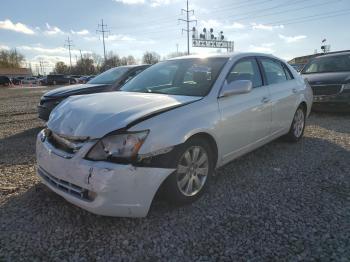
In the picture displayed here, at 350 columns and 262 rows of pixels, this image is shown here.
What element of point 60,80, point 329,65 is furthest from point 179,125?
point 60,80

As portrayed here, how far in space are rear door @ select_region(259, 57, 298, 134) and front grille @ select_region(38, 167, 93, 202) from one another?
9.74ft

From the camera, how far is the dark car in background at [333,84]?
25.9ft

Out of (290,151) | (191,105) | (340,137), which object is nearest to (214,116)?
(191,105)

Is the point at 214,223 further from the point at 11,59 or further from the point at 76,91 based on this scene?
the point at 11,59

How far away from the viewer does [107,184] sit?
101 inches

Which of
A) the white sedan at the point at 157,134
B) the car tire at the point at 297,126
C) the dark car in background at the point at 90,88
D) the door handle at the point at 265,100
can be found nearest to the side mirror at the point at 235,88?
the white sedan at the point at 157,134

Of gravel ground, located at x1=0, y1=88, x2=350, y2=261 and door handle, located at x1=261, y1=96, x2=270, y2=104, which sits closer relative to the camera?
gravel ground, located at x1=0, y1=88, x2=350, y2=261

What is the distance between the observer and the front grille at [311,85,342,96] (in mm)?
7969

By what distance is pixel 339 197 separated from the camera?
3.44 metres

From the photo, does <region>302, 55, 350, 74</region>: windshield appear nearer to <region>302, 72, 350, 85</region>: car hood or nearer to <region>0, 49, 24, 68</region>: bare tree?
<region>302, 72, 350, 85</region>: car hood

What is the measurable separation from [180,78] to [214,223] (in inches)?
76.2

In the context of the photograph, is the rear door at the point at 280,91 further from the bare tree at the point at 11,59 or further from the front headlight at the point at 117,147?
the bare tree at the point at 11,59

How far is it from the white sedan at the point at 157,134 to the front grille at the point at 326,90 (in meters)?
4.32

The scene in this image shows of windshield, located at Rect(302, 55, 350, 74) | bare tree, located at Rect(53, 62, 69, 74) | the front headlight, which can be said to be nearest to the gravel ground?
the front headlight
